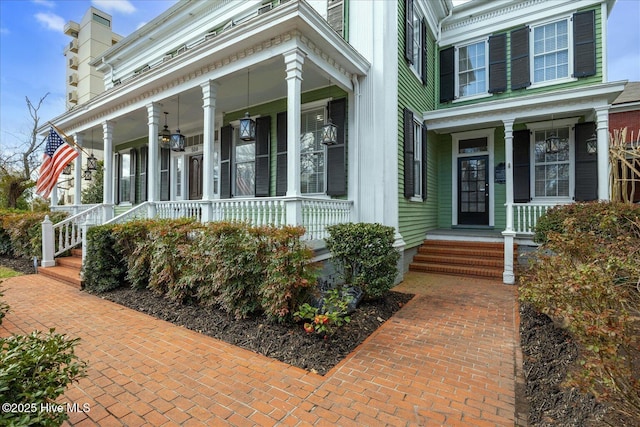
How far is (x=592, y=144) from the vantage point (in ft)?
22.9

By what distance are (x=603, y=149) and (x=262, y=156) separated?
23.8 ft

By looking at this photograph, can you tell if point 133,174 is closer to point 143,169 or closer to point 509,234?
point 143,169

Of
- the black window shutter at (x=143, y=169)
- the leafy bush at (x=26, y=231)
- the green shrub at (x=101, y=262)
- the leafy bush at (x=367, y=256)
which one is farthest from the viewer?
the black window shutter at (x=143, y=169)

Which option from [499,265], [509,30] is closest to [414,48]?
[509,30]

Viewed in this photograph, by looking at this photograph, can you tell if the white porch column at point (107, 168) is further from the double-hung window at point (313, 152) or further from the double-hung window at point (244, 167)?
the double-hung window at point (313, 152)

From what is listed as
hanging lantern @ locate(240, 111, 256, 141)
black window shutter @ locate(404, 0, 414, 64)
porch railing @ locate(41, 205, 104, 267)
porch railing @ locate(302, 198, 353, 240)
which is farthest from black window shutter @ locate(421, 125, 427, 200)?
porch railing @ locate(41, 205, 104, 267)

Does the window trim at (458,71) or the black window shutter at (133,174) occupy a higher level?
the window trim at (458,71)

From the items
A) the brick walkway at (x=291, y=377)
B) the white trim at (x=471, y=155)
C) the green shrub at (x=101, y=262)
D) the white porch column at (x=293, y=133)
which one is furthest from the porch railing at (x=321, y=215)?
the white trim at (x=471, y=155)

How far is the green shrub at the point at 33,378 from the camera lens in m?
1.49

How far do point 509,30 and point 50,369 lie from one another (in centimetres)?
1075

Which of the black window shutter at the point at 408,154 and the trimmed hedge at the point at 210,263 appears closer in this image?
the trimmed hedge at the point at 210,263

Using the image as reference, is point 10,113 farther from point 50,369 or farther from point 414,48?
point 50,369

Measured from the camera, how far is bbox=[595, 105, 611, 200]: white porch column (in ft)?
20.5

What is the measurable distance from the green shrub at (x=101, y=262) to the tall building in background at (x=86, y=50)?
3106 centimetres
